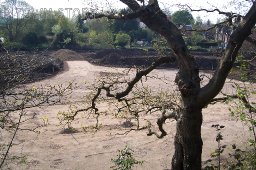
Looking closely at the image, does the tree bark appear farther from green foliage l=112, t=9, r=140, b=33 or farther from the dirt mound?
green foliage l=112, t=9, r=140, b=33

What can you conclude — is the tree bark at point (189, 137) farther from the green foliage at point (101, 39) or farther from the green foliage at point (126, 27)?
the green foliage at point (126, 27)

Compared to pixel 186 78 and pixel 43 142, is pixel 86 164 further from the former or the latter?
pixel 186 78

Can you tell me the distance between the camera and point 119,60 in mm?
34625

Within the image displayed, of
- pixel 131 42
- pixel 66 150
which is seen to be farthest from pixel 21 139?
pixel 131 42

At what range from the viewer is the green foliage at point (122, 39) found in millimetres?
42531

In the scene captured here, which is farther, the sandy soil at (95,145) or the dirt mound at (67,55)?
the dirt mound at (67,55)

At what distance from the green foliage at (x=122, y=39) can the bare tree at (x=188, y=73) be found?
3680cm

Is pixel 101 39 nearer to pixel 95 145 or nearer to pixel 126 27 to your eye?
pixel 126 27

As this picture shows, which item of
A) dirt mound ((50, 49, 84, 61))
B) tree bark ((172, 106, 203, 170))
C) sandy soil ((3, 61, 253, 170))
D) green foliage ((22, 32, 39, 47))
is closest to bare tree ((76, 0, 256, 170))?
tree bark ((172, 106, 203, 170))

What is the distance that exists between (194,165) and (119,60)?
29104 millimetres

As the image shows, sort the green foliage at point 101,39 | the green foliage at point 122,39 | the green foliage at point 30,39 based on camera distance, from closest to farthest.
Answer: the green foliage at point 30,39 < the green foliage at point 101,39 < the green foliage at point 122,39

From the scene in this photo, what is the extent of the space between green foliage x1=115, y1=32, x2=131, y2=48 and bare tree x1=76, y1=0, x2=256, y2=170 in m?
36.8

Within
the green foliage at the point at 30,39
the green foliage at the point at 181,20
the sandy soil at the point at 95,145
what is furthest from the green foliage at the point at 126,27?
the sandy soil at the point at 95,145

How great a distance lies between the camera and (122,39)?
4275 cm
